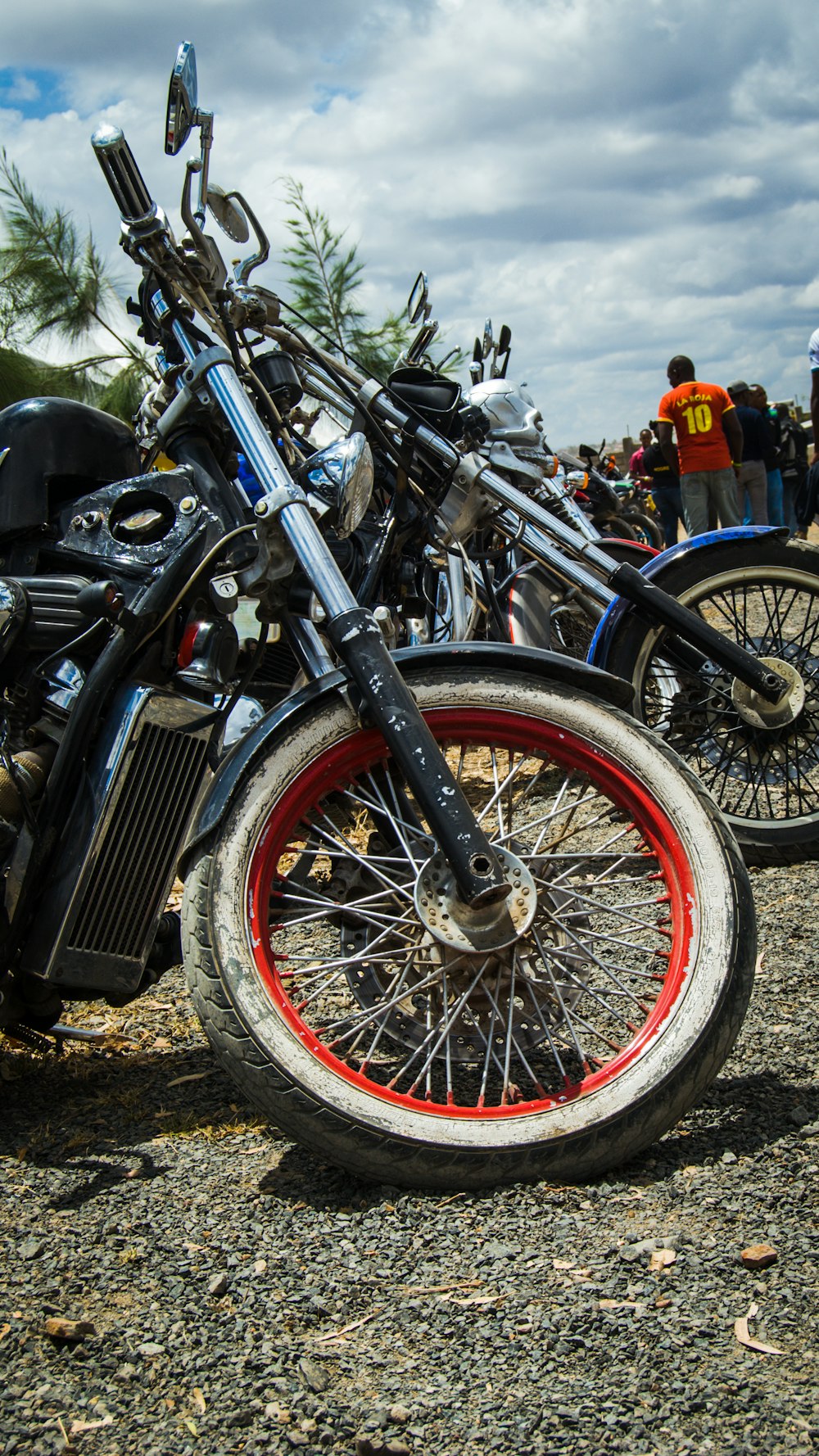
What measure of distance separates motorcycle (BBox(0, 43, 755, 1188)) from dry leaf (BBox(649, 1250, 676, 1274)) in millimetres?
220

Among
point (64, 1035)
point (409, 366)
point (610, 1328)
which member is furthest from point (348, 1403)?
point (409, 366)

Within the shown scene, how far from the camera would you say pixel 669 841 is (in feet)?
6.95

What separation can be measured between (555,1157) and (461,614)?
2.17 meters

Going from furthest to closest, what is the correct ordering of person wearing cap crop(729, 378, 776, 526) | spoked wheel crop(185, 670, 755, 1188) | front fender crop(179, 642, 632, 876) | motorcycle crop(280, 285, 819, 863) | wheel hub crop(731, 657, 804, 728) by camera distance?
1. person wearing cap crop(729, 378, 776, 526)
2. wheel hub crop(731, 657, 804, 728)
3. motorcycle crop(280, 285, 819, 863)
4. front fender crop(179, 642, 632, 876)
5. spoked wheel crop(185, 670, 755, 1188)

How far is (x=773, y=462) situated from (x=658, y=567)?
26.8 ft

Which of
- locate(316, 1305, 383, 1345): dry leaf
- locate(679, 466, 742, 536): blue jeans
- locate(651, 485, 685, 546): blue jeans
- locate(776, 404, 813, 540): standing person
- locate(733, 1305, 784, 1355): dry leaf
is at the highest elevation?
locate(776, 404, 813, 540): standing person

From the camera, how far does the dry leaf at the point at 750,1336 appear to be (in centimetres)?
153

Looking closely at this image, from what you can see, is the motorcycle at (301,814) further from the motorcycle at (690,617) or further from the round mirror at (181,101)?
the motorcycle at (690,617)

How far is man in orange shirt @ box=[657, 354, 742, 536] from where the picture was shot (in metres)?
9.12

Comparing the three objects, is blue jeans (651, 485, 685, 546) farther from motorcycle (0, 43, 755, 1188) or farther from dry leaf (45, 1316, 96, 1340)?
dry leaf (45, 1316, 96, 1340)

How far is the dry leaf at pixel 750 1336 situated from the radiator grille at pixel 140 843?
1210 mm

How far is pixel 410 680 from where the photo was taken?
220 cm

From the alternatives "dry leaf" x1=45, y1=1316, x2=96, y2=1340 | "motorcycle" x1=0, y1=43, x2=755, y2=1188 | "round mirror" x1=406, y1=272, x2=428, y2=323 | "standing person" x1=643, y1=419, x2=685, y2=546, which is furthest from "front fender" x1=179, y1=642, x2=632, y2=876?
"standing person" x1=643, y1=419, x2=685, y2=546

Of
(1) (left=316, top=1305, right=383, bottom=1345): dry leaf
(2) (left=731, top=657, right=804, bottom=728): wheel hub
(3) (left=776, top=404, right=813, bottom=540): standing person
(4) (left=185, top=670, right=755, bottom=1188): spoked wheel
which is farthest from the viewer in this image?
(3) (left=776, top=404, right=813, bottom=540): standing person
